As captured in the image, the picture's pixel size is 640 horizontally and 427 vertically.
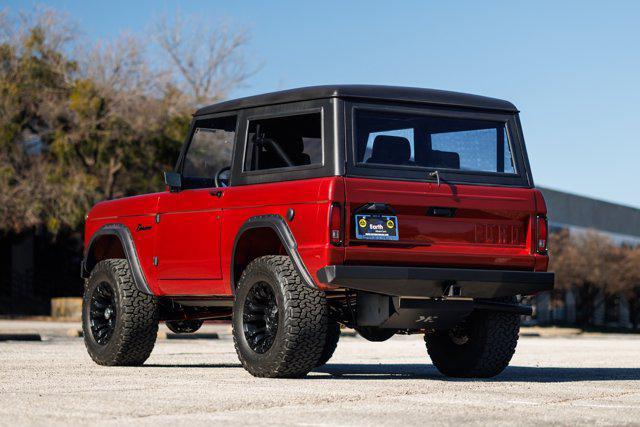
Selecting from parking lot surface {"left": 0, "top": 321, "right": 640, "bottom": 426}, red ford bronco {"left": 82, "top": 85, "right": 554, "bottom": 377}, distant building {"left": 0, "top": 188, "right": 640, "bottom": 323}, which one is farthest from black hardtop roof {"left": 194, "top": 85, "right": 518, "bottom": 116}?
distant building {"left": 0, "top": 188, "right": 640, "bottom": 323}

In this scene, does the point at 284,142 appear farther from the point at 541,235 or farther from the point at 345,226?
the point at 541,235

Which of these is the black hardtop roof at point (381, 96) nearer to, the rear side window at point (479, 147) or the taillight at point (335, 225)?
the rear side window at point (479, 147)

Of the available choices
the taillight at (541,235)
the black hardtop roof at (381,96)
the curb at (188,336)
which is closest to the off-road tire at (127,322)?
the black hardtop roof at (381,96)

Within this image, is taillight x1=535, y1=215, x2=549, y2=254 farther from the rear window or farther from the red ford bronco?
the rear window

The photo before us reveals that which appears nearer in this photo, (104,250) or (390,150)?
(390,150)

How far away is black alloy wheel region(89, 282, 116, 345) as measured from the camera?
478 inches

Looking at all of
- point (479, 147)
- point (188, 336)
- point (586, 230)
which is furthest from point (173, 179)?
point (586, 230)

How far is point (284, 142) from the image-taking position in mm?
10312

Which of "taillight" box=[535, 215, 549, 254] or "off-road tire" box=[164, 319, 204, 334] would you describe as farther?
"off-road tire" box=[164, 319, 204, 334]

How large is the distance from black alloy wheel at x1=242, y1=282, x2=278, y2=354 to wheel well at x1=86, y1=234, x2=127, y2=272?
289 centimetres

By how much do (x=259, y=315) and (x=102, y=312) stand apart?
2869 millimetres

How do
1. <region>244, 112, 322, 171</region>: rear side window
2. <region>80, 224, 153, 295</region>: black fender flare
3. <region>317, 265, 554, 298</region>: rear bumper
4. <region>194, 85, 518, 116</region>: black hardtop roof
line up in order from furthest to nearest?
1. <region>80, 224, 153, 295</region>: black fender flare
2. <region>244, 112, 322, 171</region>: rear side window
3. <region>194, 85, 518, 116</region>: black hardtop roof
4. <region>317, 265, 554, 298</region>: rear bumper

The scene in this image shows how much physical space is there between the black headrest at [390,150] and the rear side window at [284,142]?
1.54 feet

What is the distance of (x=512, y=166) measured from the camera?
10469 millimetres
